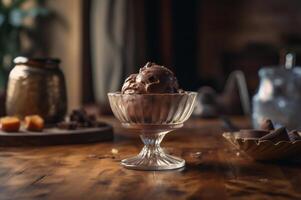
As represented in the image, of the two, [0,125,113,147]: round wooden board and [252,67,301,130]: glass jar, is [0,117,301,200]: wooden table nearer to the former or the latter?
[0,125,113,147]: round wooden board

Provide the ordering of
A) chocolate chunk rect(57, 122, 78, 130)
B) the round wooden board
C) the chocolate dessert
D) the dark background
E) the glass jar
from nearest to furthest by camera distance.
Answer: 1. the chocolate dessert
2. the round wooden board
3. chocolate chunk rect(57, 122, 78, 130)
4. the glass jar
5. the dark background

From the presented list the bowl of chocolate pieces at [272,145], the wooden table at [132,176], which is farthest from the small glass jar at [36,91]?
the bowl of chocolate pieces at [272,145]

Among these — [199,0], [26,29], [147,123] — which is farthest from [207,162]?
[199,0]

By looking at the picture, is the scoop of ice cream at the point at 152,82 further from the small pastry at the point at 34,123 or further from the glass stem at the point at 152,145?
the small pastry at the point at 34,123

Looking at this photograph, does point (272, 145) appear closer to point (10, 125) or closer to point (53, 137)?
point (53, 137)

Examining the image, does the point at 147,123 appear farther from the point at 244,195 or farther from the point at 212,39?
the point at 212,39

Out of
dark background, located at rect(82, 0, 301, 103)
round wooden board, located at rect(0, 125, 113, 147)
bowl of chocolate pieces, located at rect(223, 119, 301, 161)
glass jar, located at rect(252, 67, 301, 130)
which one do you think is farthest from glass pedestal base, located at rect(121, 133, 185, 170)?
dark background, located at rect(82, 0, 301, 103)

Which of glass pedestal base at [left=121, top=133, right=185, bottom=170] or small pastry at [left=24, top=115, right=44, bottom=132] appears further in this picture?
small pastry at [left=24, top=115, right=44, bottom=132]
